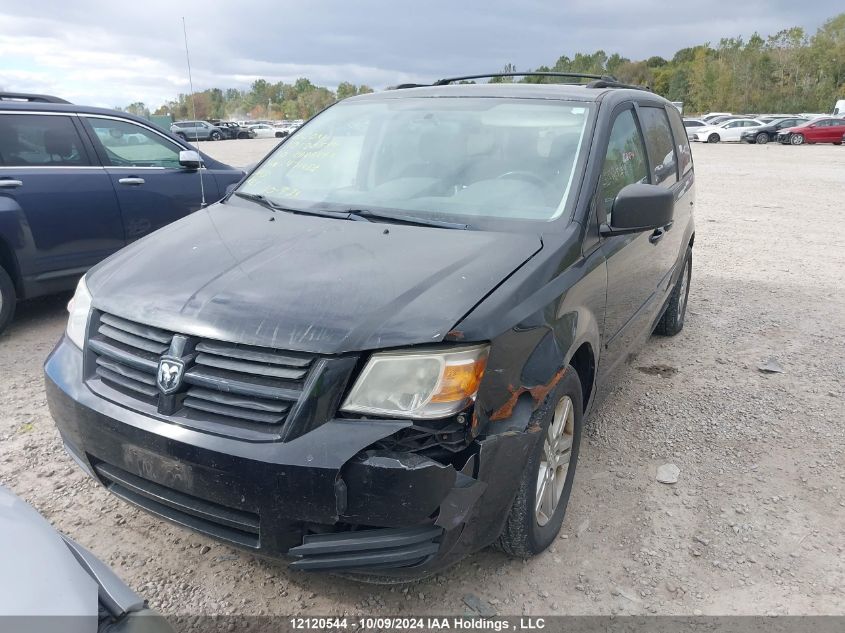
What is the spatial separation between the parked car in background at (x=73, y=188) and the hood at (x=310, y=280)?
262 centimetres

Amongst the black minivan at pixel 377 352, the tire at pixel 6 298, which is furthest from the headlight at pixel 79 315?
the tire at pixel 6 298

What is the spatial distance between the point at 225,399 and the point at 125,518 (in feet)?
3.93

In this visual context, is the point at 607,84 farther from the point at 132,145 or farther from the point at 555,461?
the point at 132,145

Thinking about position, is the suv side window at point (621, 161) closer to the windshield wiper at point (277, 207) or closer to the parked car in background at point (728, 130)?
the windshield wiper at point (277, 207)

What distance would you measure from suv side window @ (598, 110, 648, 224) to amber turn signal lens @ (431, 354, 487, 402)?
1242 millimetres

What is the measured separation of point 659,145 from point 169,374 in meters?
3.38

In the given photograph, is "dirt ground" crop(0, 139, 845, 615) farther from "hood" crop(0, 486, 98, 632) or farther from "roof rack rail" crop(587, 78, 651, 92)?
"roof rack rail" crop(587, 78, 651, 92)

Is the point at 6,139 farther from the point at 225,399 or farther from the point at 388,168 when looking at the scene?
the point at 225,399

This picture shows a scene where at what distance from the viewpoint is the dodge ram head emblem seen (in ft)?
7.04

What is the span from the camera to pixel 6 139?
16.7 feet

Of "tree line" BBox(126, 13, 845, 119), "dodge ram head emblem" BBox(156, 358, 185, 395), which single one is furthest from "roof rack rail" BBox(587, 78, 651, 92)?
"tree line" BBox(126, 13, 845, 119)

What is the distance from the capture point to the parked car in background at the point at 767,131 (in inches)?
1497

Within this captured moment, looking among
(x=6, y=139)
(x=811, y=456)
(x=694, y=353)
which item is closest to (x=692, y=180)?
(x=694, y=353)

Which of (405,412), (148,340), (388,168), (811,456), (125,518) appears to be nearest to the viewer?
(405,412)
